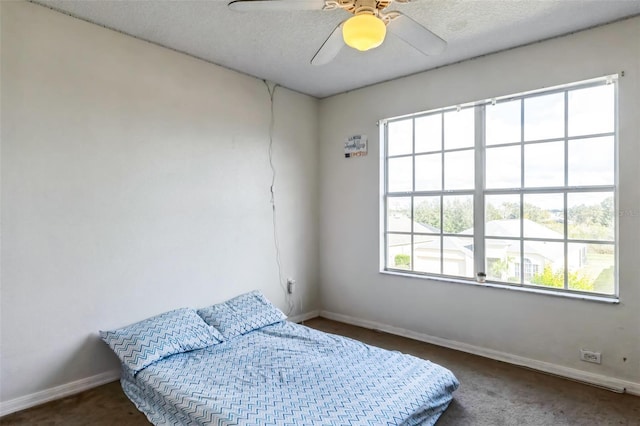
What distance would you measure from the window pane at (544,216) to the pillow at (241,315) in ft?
7.46

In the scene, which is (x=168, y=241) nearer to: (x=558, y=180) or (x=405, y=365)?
(x=405, y=365)

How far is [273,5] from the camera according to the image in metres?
1.83

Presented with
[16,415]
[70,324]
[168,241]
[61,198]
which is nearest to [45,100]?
[61,198]

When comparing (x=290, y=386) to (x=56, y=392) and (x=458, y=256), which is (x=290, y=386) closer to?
(x=56, y=392)

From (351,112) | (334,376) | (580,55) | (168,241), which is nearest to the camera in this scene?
(334,376)

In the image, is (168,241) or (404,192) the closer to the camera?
(168,241)

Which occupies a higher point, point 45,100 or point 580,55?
point 580,55

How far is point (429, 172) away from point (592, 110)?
135 centimetres

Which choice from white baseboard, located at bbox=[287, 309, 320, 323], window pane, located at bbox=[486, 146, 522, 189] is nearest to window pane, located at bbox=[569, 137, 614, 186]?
window pane, located at bbox=[486, 146, 522, 189]

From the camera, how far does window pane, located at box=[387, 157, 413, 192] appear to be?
3.78 meters

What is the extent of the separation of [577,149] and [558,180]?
0.86ft

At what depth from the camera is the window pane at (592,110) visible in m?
2.73

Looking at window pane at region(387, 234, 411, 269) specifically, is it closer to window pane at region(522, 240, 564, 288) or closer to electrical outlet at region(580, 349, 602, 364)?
window pane at region(522, 240, 564, 288)

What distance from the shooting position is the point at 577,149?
285 cm
